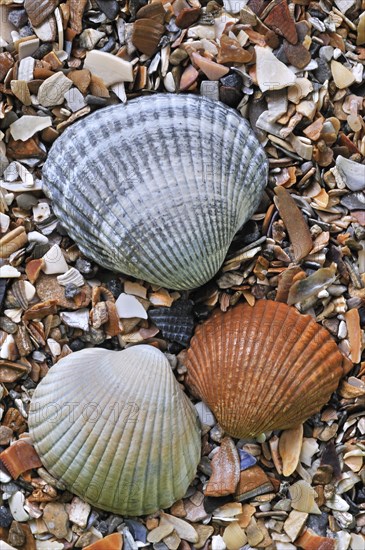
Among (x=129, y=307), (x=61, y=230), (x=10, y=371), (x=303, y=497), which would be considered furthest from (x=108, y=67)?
(x=303, y=497)

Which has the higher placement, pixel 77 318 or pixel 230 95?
pixel 230 95

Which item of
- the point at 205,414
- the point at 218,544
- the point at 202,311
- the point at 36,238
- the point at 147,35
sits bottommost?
the point at 218,544

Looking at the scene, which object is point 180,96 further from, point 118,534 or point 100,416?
point 118,534

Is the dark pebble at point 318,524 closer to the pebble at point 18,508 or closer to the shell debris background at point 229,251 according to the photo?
the shell debris background at point 229,251

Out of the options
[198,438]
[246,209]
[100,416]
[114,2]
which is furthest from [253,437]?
[114,2]

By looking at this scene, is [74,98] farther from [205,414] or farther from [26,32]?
[205,414]

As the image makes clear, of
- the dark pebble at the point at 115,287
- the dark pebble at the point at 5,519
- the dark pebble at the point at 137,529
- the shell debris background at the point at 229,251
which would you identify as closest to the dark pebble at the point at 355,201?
the shell debris background at the point at 229,251
